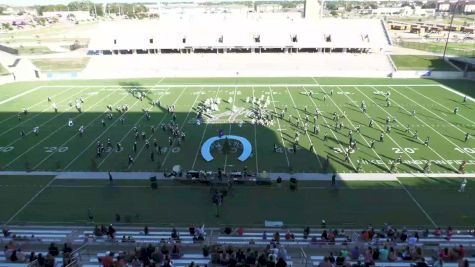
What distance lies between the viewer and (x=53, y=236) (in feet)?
49.7

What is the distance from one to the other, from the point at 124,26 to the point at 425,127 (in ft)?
167

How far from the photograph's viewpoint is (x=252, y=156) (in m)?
24.2

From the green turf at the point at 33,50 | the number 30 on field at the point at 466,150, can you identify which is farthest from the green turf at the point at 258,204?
the green turf at the point at 33,50

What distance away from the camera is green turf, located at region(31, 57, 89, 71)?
173 feet

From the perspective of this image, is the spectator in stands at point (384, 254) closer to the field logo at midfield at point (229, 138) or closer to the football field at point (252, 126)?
the football field at point (252, 126)

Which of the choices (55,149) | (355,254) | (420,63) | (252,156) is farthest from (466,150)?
(420,63)

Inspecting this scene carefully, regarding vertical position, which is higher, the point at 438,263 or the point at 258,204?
the point at 438,263

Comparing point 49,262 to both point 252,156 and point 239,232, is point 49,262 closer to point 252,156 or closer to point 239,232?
point 239,232

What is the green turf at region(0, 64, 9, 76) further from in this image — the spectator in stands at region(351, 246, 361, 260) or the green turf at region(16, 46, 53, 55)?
the spectator in stands at region(351, 246, 361, 260)

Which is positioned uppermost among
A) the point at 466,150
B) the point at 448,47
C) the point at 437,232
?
the point at 448,47

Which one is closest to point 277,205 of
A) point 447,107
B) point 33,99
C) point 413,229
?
point 413,229

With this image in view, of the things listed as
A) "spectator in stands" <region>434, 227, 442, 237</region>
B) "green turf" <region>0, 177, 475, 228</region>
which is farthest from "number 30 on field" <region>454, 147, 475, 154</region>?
"spectator in stands" <region>434, 227, 442, 237</region>

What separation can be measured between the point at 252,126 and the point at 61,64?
3720 centimetres

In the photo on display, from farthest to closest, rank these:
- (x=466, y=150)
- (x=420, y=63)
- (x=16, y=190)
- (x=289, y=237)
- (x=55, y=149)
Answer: (x=420, y=63)
(x=55, y=149)
(x=466, y=150)
(x=16, y=190)
(x=289, y=237)
